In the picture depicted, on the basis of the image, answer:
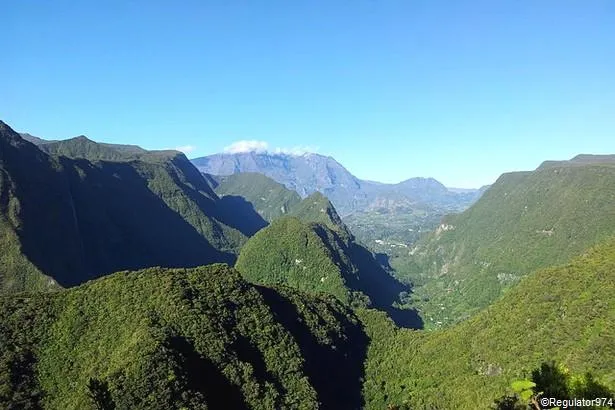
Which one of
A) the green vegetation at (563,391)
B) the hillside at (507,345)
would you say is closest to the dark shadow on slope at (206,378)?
the hillside at (507,345)

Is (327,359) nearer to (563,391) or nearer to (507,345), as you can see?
(507,345)

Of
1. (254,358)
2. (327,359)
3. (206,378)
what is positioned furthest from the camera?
(327,359)

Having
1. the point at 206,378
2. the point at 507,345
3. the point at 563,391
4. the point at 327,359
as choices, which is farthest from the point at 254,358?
the point at 563,391

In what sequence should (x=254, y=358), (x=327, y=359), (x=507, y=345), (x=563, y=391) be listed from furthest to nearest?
(x=327, y=359) < (x=507, y=345) < (x=254, y=358) < (x=563, y=391)

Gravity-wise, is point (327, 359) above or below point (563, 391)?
below

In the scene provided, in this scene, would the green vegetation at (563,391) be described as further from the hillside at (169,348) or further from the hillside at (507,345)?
the hillside at (507,345)

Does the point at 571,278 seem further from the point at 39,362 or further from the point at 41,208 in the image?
the point at 41,208

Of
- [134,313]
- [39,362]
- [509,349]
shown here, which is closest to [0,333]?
[39,362]
